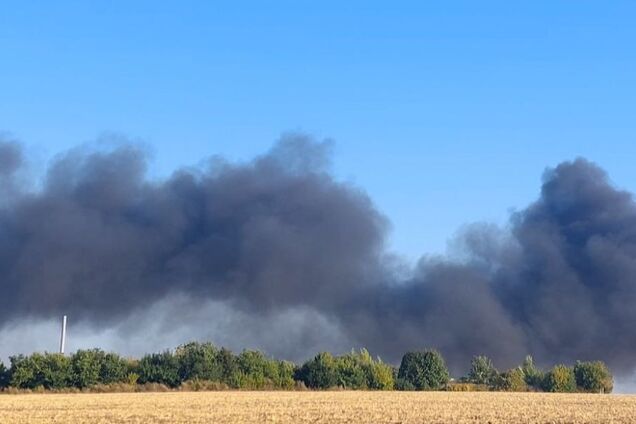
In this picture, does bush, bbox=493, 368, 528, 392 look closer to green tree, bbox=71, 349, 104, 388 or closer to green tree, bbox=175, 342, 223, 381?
green tree, bbox=175, 342, 223, 381

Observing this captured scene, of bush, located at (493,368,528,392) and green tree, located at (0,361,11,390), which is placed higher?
bush, located at (493,368,528,392)

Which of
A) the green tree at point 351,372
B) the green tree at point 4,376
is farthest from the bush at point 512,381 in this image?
the green tree at point 4,376

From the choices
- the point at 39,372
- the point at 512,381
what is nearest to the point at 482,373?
the point at 512,381

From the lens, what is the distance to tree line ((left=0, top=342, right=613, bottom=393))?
286 feet

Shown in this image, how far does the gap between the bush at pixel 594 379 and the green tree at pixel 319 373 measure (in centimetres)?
3412

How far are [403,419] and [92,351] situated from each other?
52.6 metres

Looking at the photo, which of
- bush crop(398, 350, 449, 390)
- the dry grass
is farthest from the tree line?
the dry grass

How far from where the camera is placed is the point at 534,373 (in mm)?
113125

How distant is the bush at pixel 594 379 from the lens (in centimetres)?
11169

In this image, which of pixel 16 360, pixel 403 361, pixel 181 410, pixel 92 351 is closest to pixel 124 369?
pixel 92 351

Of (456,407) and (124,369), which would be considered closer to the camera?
(456,407)

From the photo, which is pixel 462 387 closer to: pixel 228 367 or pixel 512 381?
pixel 512 381

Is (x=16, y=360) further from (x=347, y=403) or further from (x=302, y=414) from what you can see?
(x=302, y=414)

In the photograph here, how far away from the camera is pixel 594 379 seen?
11194cm
